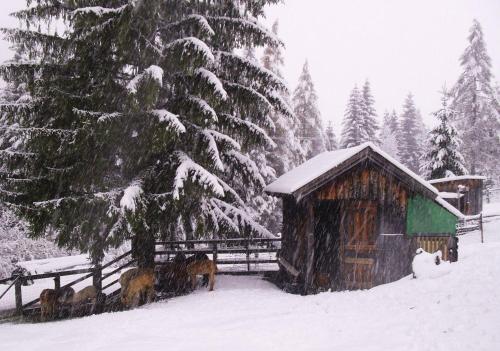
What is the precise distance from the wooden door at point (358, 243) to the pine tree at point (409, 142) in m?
43.1

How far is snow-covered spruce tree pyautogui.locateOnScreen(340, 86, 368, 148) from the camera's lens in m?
42.4

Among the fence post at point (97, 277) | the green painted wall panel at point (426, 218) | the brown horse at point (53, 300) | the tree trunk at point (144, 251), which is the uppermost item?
the green painted wall panel at point (426, 218)

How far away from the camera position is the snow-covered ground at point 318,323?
7191mm

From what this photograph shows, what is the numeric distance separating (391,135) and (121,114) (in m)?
66.1

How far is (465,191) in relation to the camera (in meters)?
26.8

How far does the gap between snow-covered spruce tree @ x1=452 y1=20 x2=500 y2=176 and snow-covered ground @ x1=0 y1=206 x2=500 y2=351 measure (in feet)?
93.5

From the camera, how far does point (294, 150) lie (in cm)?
2727

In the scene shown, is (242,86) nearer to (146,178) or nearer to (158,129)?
(158,129)

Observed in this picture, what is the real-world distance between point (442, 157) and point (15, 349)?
2929 centimetres

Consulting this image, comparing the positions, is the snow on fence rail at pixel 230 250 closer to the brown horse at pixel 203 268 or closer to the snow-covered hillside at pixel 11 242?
the brown horse at pixel 203 268

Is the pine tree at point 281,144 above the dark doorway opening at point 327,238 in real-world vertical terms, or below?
above

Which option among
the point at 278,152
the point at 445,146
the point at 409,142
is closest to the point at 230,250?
the point at 278,152

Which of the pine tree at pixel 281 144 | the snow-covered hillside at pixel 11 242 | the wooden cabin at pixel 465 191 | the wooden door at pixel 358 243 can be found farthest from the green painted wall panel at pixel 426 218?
Result: the snow-covered hillside at pixel 11 242

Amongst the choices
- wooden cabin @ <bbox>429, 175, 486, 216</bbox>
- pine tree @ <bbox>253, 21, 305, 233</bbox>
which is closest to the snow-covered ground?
pine tree @ <bbox>253, 21, 305, 233</bbox>
